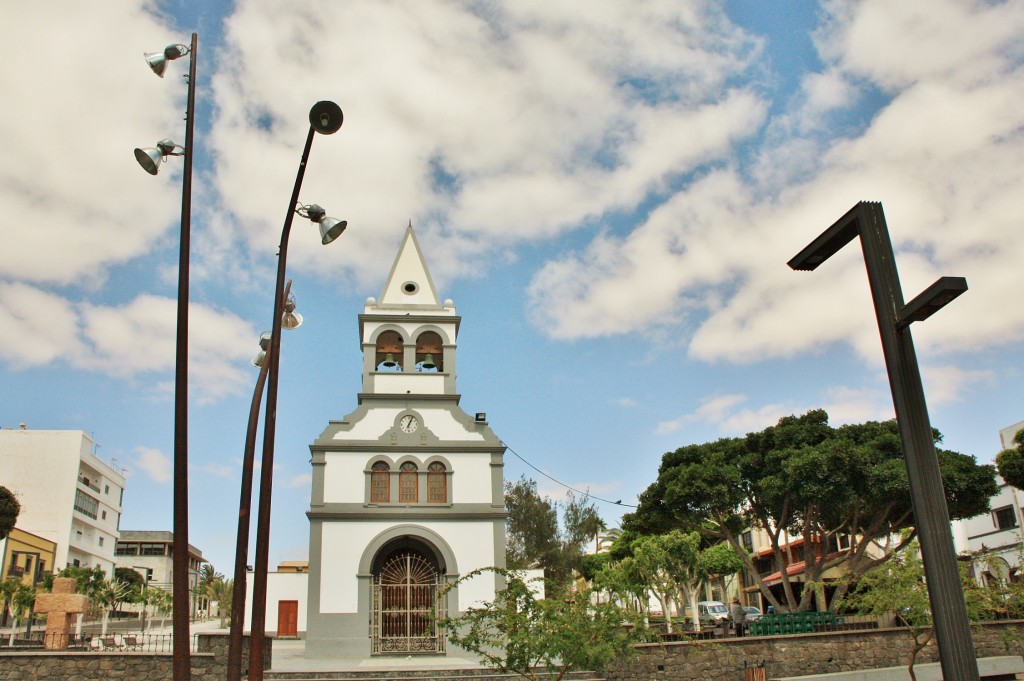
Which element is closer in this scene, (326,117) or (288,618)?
(326,117)

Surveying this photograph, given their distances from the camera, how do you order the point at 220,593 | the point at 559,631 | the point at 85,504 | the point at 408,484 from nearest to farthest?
the point at 559,631 → the point at 408,484 → the point at 85,504 → the point at 220,593

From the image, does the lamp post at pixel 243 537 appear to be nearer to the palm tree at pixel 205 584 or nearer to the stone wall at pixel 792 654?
the stone wall at pixel 792 654

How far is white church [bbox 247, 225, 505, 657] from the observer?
24328 millimetres

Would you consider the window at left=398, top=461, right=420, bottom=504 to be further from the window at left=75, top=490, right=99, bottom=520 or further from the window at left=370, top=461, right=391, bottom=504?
the window at left=75, top=490, right=99, bottom=520

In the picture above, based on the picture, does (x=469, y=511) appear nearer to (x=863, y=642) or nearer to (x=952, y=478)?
(x=863, y=642)

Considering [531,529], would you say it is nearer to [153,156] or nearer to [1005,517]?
[1005,517]

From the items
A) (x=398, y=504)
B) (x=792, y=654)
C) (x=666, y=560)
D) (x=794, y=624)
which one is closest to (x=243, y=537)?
(x=792, y=654)

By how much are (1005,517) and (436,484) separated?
111ft

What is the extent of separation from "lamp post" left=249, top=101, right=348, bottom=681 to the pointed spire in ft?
58.5

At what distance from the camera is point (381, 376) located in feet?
90.1

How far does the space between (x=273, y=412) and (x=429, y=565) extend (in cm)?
1649

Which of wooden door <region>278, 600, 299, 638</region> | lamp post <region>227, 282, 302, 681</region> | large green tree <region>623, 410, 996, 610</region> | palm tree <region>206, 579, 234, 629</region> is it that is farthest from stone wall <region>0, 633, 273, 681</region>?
palm tree <region>206, 579, 234, 629</region>

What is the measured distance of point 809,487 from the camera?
1102 inches

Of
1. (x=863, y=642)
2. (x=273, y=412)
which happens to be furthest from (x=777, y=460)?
(x=273, y=412)
